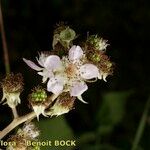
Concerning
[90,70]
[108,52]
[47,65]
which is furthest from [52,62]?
[108,52]

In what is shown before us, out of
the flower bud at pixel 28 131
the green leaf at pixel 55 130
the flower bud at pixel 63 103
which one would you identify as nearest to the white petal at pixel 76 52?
the flower bud at pixel 63 103

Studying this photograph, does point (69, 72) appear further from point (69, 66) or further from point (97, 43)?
point (97, 43)

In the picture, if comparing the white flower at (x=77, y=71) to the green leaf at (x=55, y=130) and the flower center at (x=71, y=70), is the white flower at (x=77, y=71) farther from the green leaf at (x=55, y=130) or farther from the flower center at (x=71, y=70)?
the green leaf at (x=55, y=130)

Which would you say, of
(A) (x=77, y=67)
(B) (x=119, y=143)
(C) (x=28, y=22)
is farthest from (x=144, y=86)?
(A) (x=77, y=67)

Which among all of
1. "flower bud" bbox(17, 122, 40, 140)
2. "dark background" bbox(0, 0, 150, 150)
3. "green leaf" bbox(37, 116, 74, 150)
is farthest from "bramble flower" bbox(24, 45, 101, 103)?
"dark background" bbox(0, 0, 150, 150)

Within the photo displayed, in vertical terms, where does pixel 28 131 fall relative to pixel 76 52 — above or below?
below

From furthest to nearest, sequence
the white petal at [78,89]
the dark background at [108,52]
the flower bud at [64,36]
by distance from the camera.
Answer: the dark background at [108,52]
the flower bud at [64,36]
the white petal at [78,89]
